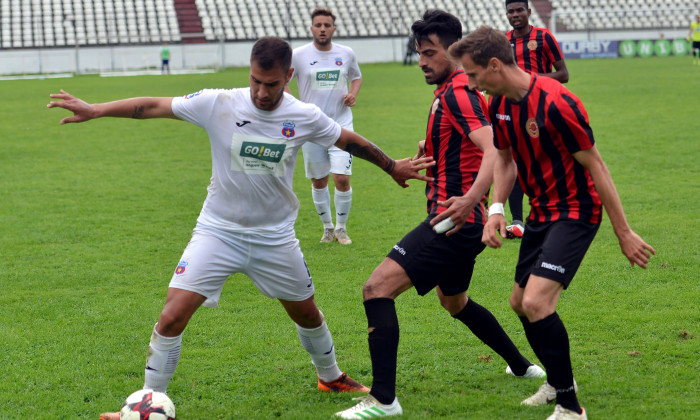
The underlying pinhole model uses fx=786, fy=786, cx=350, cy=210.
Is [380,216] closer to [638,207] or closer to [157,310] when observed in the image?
[638,207]

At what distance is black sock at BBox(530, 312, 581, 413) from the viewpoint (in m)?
4.03

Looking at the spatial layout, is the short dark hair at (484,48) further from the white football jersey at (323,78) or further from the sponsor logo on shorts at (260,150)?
the white football jersey at (323,78)

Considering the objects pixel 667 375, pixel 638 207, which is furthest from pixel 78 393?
pixel 638 207

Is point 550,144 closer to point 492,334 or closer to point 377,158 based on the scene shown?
point 377,158

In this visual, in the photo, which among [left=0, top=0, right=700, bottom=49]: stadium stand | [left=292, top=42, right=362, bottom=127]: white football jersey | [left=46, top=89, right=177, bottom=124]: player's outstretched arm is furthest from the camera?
[left=0, top=0, right=700, bottom=49]: stadium stand

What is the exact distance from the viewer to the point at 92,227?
9.72 meters

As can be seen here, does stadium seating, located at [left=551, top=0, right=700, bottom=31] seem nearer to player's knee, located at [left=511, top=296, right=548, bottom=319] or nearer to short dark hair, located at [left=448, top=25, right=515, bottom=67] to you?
short dark hair, located at [left=448, top=25, right=515, bottom=67]

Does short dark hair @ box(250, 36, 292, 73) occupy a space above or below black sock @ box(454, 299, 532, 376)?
above

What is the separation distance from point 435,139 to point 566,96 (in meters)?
0.96

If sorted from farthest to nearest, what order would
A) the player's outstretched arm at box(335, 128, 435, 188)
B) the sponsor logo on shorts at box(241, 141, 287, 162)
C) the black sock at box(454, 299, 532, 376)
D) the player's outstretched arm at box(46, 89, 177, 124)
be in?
the black sock at box(454, 299, 532, 376) < the player's outstretched arm at box(335, 128, 435, 188) < the sponsor logo on shorts at box(241, 141, 287, 162) < the player's outstretched arm at box(46, 89, 177, 124)

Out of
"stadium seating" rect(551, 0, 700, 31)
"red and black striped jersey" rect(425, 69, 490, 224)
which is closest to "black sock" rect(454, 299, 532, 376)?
"red and black striped jersey" rect(425, 69, 490, 224)

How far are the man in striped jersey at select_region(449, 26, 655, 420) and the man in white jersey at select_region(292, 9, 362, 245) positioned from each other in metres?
4.77

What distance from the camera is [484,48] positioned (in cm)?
402

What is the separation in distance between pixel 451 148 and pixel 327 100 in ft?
15.9
